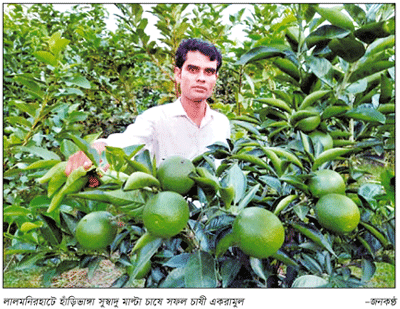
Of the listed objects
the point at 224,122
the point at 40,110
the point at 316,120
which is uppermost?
the point at 316,120

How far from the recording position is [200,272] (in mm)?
696

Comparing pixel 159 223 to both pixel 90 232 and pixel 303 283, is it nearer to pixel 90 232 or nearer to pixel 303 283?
pixel 90 232

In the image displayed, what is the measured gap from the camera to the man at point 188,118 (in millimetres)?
1587

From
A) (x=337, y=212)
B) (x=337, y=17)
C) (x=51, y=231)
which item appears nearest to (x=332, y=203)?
(x=337, y=212)

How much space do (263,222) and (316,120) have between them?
29 centimetres

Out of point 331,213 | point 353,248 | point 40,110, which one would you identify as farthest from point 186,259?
point 40,110

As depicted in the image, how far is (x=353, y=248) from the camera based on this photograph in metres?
0.87

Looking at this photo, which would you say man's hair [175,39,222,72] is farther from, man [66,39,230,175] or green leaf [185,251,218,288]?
green leaf [185,251,218,288]

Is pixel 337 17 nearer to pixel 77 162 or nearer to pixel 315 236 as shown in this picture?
pixel 315 236

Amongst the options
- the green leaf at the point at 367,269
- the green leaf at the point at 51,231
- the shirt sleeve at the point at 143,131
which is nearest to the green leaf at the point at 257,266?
the green leaf at the point at 367,269

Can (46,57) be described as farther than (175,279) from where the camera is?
Yes

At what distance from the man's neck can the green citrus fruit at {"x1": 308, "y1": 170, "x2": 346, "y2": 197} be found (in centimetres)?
99

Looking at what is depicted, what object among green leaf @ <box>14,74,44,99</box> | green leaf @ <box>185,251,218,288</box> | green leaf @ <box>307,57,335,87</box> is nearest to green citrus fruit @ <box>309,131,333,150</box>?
green leaf @ <box>307,57,335,87</box>

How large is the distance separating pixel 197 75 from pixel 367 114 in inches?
34.6
